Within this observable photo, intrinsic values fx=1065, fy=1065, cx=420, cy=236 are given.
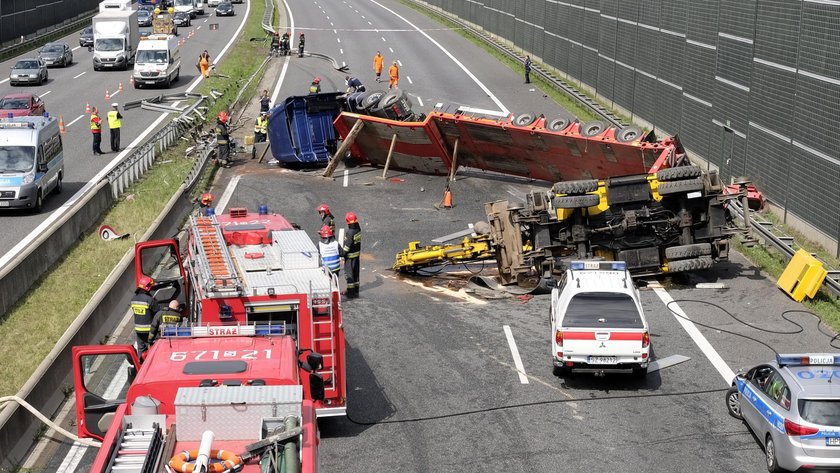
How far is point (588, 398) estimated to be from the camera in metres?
17.8

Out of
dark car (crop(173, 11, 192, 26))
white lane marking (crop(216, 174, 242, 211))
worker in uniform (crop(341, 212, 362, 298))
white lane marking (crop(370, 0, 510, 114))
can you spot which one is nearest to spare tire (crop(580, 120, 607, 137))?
worker in uniform (crop(341, 212, 362, 298))

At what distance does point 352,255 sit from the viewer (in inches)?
923

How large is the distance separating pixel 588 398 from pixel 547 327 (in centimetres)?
393

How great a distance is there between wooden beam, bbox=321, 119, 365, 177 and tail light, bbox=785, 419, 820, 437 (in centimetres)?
2345

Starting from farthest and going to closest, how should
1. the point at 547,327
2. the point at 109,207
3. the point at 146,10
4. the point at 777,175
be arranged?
1. the point at 146,10
2. the point at 109,207
3. the point at 777,175
4. the point at 547,327

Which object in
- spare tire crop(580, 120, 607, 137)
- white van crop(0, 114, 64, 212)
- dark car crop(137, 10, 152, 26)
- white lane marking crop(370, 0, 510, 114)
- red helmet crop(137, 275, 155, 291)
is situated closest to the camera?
red helmet crop(137, 275, 155, 291)

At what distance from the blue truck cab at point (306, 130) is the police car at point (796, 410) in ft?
77.8

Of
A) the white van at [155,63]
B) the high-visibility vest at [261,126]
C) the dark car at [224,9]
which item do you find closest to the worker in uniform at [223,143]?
the high-visibility vest at [261,126]

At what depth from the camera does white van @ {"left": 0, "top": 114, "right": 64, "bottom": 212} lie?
30938mm

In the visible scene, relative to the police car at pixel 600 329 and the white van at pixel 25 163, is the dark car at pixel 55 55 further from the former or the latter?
the police car at pixel 600 329

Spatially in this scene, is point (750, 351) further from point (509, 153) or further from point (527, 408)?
point (509, 153)

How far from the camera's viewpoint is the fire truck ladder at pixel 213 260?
587 inches

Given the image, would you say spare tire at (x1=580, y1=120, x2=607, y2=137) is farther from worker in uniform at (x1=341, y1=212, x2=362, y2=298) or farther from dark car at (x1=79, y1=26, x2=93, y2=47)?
dark car at (x1=79, y1=26, x2=93, y2=47)

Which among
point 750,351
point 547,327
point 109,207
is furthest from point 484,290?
point 109,207
